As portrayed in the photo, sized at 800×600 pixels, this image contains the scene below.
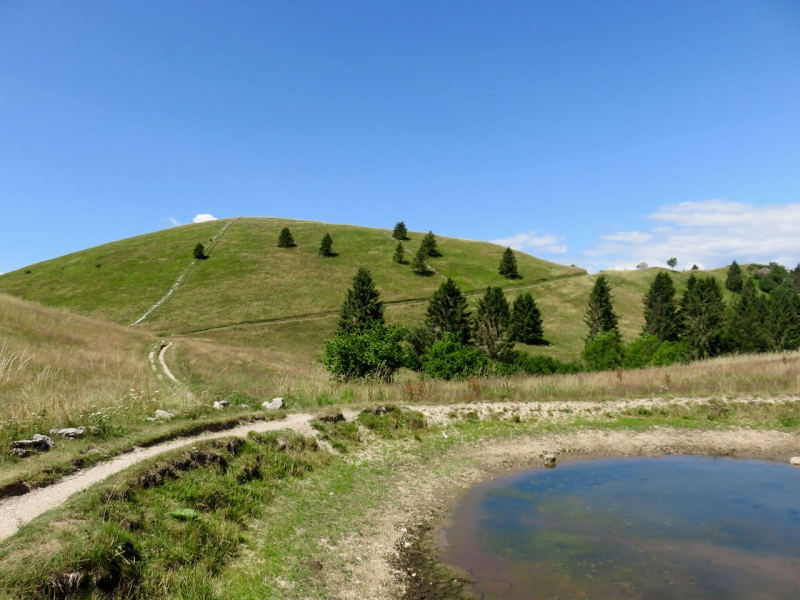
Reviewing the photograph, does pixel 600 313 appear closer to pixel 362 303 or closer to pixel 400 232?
pixel 362 303

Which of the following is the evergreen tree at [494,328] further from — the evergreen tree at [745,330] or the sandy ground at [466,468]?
the sandy ground at [466,468]

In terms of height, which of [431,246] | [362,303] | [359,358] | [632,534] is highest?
[431,246]

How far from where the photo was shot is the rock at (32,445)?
9836mm

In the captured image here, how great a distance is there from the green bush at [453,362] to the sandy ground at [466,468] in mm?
A: 8487

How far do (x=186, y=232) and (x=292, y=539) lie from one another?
117 meters

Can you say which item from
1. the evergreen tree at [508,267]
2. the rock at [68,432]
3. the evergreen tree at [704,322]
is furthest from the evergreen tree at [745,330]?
the rock at [68,432]

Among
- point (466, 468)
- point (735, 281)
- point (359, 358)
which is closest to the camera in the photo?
point (466, 468)

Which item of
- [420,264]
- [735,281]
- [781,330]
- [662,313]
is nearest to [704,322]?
[781,330]

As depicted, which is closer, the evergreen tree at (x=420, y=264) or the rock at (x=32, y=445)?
the rock at (x=32, y=445)

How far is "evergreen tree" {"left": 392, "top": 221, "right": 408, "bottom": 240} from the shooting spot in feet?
357

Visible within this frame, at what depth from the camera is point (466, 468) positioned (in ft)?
48.0

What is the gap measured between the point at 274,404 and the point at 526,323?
56893mm

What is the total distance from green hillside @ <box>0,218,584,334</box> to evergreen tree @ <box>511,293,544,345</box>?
1487 centimetres

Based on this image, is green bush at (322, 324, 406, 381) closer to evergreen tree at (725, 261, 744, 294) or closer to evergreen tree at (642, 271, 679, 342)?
evergreen tree at (642, 271, 679, 342)
